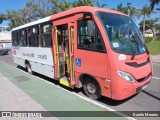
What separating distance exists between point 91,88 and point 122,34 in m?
1.90

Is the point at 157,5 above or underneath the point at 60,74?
above

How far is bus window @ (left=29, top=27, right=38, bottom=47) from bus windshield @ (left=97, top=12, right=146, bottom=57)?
4441mm

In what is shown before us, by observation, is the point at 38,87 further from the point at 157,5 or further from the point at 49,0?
the point at 157,5

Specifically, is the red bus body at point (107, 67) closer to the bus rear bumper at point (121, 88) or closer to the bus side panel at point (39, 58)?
the bus rear bumper at point (121, 88)

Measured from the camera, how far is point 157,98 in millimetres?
5836

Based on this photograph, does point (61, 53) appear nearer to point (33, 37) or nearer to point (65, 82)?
point (65, 82)

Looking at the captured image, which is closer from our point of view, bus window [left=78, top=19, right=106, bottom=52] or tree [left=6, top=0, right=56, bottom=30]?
bus window [left=78, top=19, right=106, bottom=52]

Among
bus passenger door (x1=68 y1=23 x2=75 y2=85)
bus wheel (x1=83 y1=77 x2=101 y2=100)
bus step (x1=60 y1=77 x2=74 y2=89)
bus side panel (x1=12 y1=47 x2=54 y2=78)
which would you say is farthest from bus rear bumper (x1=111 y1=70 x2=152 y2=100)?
bus side panel (x1=12 y1=47 x2=54 y2=78)

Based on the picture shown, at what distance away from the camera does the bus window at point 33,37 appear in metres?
8.95

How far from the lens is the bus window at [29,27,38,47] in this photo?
8945 mm

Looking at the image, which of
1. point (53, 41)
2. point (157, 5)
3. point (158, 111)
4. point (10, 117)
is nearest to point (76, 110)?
point (10, 117)

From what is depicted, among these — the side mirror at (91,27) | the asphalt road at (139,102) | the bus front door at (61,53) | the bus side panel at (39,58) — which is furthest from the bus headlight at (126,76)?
the bus side panel at (39,58)

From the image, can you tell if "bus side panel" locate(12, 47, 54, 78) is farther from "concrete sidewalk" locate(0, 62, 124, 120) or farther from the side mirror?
the side mirror

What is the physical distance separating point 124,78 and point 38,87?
13.0 feet
